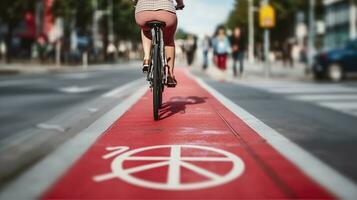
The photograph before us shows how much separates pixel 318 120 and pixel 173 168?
457 cm

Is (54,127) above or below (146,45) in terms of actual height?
below

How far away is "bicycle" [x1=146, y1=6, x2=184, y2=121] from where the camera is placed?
7.16 metres

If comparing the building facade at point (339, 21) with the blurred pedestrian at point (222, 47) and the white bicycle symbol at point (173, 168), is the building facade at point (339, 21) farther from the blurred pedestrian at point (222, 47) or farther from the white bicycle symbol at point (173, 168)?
the white bicycle symbol at point (173, 168)

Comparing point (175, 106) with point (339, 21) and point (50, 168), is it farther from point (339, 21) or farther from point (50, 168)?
point (339, 21)

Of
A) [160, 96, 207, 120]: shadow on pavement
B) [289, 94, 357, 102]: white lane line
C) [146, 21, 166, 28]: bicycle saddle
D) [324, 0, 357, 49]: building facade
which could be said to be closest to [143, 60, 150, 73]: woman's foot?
[146, 21, 166, 28]: bicycle saddle

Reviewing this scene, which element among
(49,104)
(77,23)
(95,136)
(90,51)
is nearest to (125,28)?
(90,51)

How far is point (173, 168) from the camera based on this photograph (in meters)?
4.60

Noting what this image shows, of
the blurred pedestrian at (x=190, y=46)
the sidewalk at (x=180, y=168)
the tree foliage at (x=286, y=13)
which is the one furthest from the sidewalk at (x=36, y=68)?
the sidewalk at (x=180, y=168)

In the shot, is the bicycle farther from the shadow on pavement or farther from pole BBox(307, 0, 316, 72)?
pole BBox(307, 0, 316, 72)

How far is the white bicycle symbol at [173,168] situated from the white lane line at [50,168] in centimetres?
32

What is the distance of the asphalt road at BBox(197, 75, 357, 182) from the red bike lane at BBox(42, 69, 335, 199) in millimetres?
522

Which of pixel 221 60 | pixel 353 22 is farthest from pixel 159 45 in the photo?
pixel 353 22

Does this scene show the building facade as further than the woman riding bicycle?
Yes

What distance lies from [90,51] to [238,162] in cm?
6713
